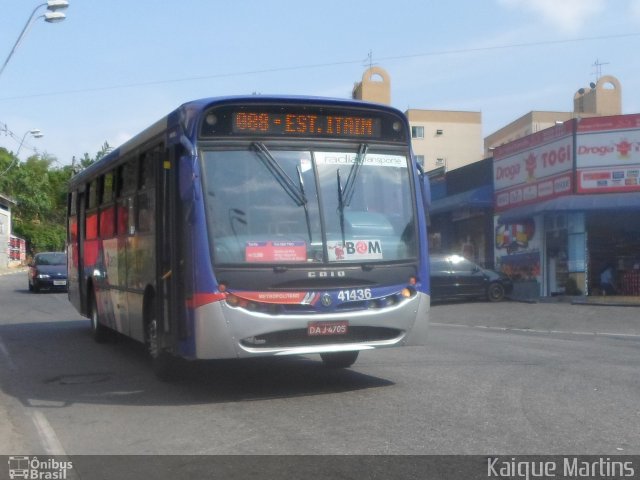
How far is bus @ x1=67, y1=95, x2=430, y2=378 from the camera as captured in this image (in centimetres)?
880

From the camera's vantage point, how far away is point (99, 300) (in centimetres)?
1445

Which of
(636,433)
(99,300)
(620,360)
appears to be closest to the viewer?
(636,433)

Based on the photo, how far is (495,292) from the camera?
27125 mm

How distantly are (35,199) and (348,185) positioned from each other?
68142mm

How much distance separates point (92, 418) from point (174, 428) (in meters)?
1.10

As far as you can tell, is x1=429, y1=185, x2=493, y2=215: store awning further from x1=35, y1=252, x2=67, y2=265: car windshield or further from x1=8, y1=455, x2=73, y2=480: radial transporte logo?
x1=8, y1=455, x2=73, y2=480: radial transporte logo

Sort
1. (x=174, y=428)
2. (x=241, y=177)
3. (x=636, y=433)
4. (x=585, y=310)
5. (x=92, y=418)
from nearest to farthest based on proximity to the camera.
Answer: (x=636, y=433) < (x=174, y=428) < (x=92, y=418) < (x=241, y=177) < (x=585, y=310)

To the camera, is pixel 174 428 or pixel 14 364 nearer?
Result: pixel 174 428

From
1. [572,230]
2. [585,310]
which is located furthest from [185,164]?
[572,230]

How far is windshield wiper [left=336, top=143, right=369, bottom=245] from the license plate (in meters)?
0.85

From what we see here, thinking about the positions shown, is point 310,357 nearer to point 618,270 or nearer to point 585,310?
point 585,310

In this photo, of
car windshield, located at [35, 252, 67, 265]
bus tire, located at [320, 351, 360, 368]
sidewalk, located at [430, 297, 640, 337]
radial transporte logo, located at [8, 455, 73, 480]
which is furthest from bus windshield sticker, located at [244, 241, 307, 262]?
car windshield, located at [35, 252, 67, 265]

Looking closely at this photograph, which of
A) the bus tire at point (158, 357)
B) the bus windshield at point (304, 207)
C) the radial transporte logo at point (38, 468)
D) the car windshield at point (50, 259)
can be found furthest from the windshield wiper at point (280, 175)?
the car windshield at point (50, 259)

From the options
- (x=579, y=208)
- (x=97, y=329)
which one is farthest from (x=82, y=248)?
(x=579, y=208)
